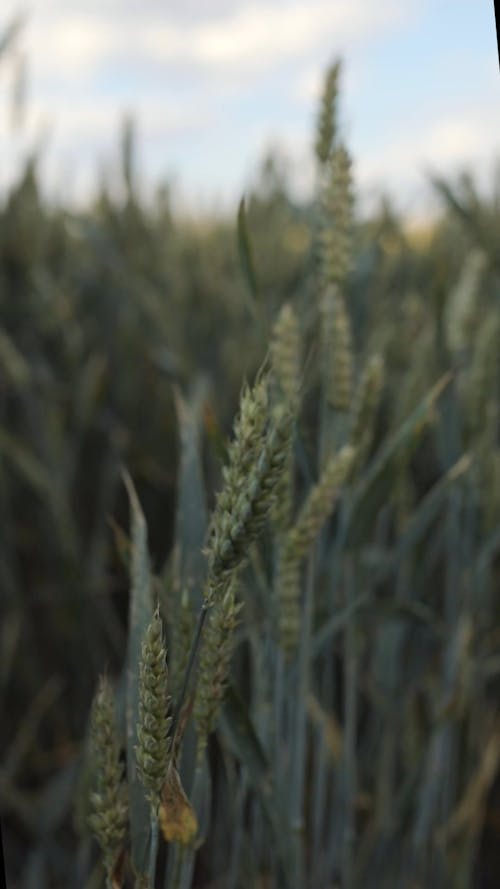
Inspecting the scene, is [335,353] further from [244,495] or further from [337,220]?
[244,495]

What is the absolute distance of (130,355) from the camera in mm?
1806

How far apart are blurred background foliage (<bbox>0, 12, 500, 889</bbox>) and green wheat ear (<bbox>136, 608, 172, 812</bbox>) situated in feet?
0.75

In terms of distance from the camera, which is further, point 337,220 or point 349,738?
point 349,738

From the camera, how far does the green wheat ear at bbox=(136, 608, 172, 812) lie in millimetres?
371

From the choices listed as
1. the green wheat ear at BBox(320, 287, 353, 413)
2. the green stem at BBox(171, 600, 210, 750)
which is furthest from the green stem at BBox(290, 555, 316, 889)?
the green stem at BBox(171, 600, 210, 750)

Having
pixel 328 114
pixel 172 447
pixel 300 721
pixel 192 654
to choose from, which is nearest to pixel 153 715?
pixel 192 654

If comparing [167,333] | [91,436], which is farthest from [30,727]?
[91,436]

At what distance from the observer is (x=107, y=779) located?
42 cm

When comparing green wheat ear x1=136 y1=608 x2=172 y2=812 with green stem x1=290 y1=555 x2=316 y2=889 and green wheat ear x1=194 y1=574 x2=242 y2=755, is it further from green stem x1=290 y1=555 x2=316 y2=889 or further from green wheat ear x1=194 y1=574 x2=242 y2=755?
green stem x1=290 y1=555 x2=316 y2=889

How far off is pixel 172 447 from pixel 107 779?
1.29 metres

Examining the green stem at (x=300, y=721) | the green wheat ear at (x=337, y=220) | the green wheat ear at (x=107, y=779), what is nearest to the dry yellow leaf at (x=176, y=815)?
the green wheat ear at (x=107, y=779)

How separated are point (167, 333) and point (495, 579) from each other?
525 mm

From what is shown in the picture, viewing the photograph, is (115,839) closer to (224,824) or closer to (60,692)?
(224,824)

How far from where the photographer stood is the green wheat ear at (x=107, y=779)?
1.38 ft
